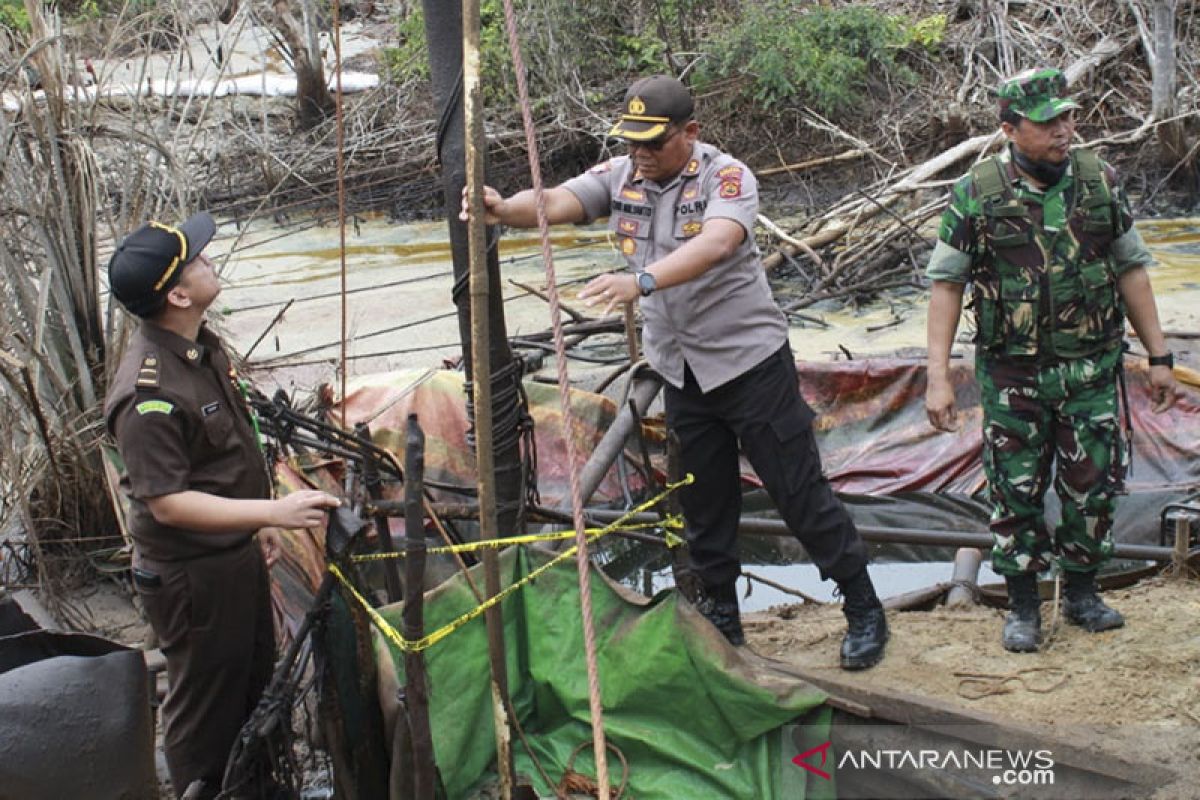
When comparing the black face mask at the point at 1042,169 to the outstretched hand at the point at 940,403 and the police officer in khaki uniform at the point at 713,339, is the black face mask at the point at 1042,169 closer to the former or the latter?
the outstretched hand at the point at 940,403

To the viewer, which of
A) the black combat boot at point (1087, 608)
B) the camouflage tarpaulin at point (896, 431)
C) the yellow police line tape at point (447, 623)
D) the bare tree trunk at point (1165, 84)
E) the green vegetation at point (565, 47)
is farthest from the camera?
the green vegetation at point (565, 47)

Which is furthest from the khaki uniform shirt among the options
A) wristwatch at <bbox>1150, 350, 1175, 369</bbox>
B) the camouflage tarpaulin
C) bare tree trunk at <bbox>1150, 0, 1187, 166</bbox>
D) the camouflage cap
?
bare tree trunk at <bbox>1150, 0, 1187, 166</bbox>

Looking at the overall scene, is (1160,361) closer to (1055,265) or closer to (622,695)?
(1055,265)

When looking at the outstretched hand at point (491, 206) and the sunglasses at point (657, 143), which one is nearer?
the outstretched hand at point (491, 206)

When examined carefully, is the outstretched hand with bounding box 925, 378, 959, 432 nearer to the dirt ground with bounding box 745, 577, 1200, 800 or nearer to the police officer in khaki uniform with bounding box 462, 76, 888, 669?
the police officer in khaki uniform with bounding box 462, 76, 888, 669

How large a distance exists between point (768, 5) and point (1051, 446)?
1328 cm

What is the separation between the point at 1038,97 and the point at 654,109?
106 cm

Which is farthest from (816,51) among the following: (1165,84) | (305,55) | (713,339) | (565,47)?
(713,339)

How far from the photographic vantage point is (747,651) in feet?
12.7

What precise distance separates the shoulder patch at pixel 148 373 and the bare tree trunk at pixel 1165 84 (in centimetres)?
1172

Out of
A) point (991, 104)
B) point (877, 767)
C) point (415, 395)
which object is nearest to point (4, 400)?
point (415, 395)

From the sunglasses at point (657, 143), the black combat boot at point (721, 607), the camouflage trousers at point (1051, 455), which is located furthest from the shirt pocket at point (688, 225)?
the black combat boot at point (721, 607)

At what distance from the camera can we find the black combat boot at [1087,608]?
391 centimetres

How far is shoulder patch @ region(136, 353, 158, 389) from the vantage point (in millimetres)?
3070
